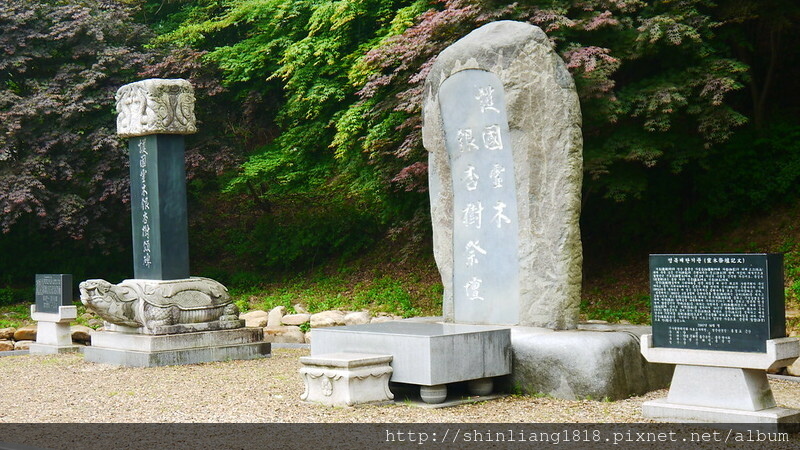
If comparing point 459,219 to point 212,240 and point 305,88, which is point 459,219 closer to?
point 305,88

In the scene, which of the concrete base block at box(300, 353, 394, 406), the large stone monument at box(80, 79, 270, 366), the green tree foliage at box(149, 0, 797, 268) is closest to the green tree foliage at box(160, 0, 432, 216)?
the green tree foliage at box(149, 0, 797, 268)

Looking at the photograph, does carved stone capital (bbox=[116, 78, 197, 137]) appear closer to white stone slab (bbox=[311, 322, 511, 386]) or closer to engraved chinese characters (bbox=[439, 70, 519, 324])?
engraved chinese characters (bbox=[439, 70, 519, 324])

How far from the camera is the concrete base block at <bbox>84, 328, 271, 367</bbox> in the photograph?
413 inches

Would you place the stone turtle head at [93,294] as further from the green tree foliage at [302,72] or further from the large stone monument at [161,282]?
the green tree foliage at [302,72]

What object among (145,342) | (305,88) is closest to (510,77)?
(145,342)

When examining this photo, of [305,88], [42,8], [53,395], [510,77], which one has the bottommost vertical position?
[53,395]

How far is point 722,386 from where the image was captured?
20.8 feet

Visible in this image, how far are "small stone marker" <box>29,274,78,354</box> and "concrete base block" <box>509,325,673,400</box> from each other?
745cm

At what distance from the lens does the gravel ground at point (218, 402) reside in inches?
277

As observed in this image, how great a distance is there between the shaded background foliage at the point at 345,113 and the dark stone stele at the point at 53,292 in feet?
11.3

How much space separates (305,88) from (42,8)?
575 cm

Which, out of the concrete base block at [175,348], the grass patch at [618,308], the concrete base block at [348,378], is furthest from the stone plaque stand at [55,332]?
the grass patch at [618,308]

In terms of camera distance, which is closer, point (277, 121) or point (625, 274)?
point (625, 274)

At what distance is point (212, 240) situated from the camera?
21266 millimetres
